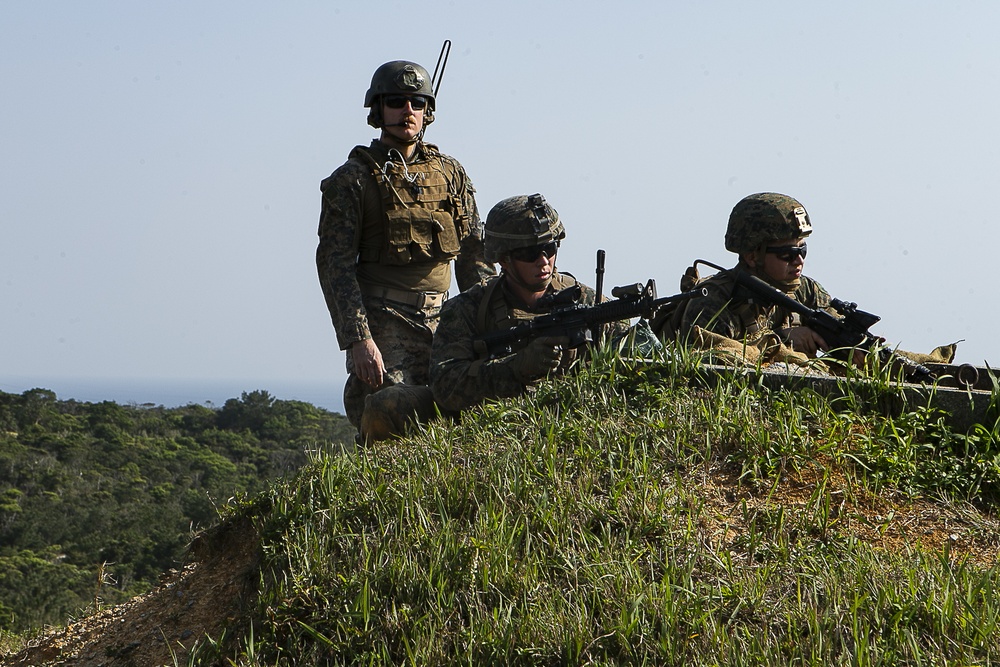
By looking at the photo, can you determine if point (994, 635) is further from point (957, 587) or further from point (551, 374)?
point (551, 374)

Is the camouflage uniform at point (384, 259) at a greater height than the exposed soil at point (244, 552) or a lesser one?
greater

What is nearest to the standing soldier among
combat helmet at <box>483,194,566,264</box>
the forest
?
combat helmet at <box>483,194,566,264</box>

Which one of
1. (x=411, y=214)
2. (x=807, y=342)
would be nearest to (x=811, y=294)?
(x=807, y=342)

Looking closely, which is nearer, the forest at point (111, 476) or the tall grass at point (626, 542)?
the tall grass at point (626, 542)

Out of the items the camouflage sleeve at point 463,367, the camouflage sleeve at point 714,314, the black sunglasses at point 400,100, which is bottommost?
the camouflage sleeve at point 463,367

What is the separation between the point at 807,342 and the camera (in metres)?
6.35

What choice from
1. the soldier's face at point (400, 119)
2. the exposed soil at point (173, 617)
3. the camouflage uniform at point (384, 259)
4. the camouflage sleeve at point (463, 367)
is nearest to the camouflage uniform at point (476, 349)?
the camouflage sleeve at point (463, 367)

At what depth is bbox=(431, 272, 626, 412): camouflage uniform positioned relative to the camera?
598 centimetres

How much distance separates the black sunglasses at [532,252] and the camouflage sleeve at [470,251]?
1.41 meters

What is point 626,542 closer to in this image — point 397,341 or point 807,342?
point 807,342

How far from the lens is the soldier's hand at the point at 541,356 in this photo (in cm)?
578

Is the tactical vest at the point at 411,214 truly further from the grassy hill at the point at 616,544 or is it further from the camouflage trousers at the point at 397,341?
the grassy hill at the point at 616,544

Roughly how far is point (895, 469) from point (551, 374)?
167 centimetres

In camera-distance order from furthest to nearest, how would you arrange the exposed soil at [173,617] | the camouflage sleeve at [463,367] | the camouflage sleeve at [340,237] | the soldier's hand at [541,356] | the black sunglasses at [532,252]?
the camouflage sleeve at [340,237] → the black sunglasses at [532,252] → the camouflage sleeve at [463,367] → the soldier's hand at [541,356] → the exposed soil at [173,617]
